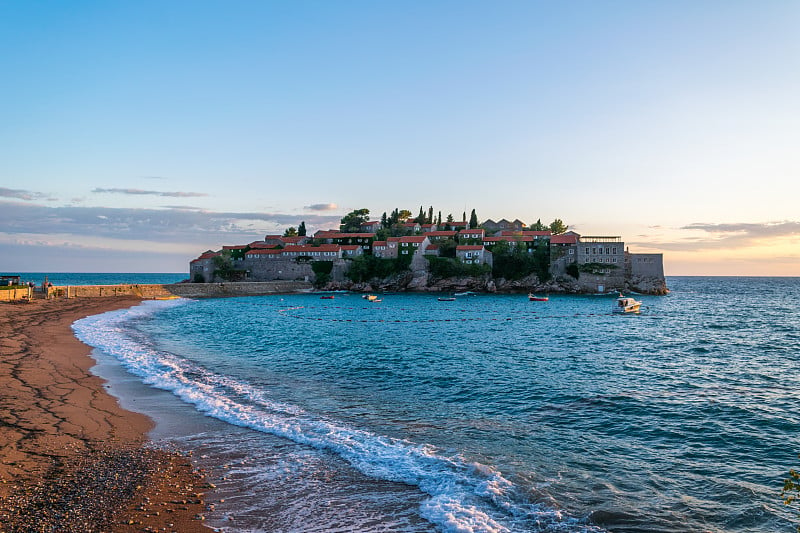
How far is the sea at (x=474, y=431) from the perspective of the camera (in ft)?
30.9

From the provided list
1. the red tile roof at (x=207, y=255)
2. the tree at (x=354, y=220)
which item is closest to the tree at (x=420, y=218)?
the tree at (x=354, y=220)

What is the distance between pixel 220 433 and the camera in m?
13.8

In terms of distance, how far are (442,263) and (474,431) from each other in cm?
9457

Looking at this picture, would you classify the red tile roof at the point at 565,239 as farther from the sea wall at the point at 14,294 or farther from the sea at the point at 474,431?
the sea wall at the point at 14,294

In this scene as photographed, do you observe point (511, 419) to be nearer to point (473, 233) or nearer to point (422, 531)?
point (422, 531)

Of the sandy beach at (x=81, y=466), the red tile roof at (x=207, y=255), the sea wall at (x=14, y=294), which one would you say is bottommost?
the sandy beach at (x=81, y=466)

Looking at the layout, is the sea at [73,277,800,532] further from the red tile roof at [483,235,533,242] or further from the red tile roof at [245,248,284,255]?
the red tile roof at [245,248,284,255]

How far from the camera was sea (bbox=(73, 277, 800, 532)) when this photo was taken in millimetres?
9406

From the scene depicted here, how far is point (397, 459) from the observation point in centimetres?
1195

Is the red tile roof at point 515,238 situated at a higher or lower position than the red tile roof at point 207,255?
higher

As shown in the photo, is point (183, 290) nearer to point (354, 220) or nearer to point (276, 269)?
point (276, 269)

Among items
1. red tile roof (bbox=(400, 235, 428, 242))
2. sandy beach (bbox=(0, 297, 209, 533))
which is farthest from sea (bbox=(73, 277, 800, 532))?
red tile roof (bbox=(400, 235, 428, 242))

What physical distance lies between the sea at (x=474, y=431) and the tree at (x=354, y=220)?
106 m

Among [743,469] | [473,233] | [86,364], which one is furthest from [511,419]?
[473,233]
